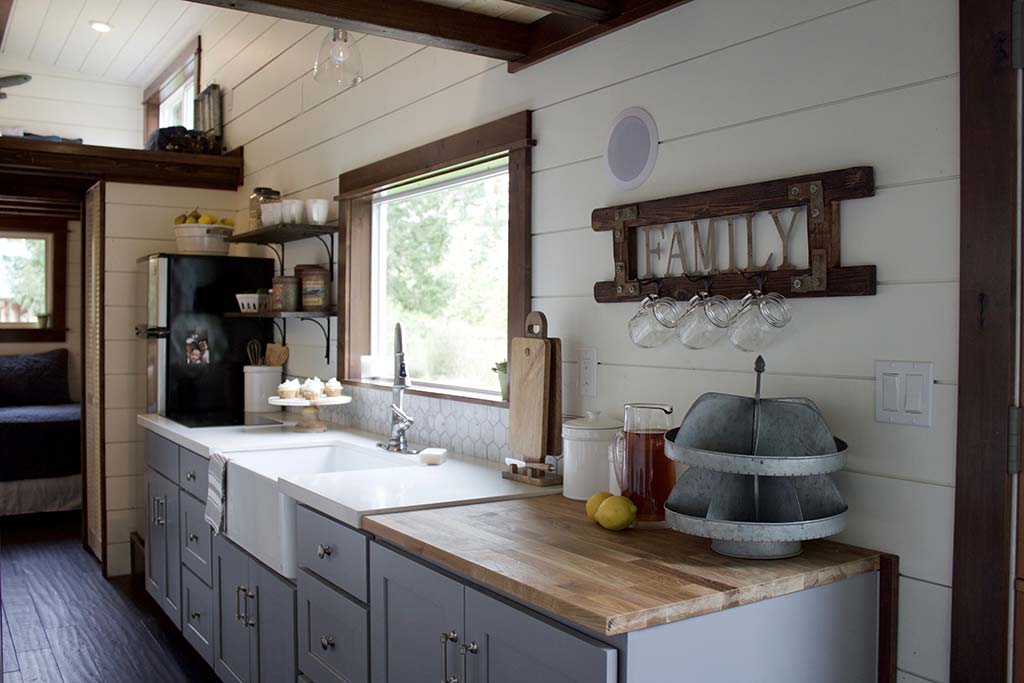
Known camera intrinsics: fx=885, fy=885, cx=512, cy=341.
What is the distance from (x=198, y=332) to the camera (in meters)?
4.23

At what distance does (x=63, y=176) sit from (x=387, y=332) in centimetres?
225

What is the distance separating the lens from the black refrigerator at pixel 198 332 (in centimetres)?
414

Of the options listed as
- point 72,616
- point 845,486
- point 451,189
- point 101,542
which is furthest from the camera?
point 101,542

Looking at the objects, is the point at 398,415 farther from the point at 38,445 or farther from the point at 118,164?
the point at 38,445

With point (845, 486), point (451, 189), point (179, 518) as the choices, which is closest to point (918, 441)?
point (845, 486)

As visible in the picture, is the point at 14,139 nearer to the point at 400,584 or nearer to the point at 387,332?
the point at 387,332

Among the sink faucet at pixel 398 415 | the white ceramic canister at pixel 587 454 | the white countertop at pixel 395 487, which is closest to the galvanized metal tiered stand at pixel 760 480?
the white ceramic canister at pixel 587 454

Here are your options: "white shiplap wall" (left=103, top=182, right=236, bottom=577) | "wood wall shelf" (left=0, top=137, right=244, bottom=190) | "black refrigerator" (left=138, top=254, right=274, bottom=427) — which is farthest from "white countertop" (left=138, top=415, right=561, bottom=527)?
"wood wall shelf" (left=0, top=137, right=244, bottom=190)

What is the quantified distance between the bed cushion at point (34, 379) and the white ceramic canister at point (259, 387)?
10.4ft

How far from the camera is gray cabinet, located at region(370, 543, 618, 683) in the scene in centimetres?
135

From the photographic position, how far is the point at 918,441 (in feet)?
5.11

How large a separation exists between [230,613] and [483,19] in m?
2.04

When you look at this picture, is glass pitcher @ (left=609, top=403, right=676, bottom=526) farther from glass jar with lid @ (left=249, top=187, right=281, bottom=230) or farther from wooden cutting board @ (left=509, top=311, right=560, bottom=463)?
glass jar with lid @ (left=249, top=187, right=281, bottom=230)

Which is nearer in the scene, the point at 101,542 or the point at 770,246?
the point at 770,246
